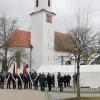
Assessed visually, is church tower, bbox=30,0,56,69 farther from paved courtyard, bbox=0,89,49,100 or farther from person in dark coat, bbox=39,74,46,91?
paved courtyard, bbox=0,89,49,100

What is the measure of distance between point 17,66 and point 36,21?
11.1 meters

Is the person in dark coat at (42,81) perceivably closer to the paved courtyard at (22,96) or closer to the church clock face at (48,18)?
the paved courtyard at (22,96)

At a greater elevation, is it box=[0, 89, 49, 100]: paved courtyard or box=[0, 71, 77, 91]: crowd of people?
box=[0, 71, 77, 91]: crowd of people

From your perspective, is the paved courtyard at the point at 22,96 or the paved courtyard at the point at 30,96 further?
the paved courtyard at the point at 30,96

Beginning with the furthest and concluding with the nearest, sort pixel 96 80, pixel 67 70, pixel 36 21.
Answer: pixel 36 21, pixel 67 70, pixel 96 80

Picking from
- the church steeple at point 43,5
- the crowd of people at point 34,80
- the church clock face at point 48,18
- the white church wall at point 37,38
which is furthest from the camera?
the church clock face at point 48,18

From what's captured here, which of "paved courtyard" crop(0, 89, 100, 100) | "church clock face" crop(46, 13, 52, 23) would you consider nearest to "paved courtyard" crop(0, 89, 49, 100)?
"paved courtyard" crop(0, 89, 100, 100)

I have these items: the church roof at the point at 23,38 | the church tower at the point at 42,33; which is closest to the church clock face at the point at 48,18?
the church tower at the point at 42,33

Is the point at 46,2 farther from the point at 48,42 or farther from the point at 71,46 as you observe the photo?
Result: the point at 71,46

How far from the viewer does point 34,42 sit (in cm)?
7150

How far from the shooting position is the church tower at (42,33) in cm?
6931

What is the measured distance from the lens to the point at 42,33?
2744 inches

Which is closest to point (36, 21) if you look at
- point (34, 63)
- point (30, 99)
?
point (34, 63)

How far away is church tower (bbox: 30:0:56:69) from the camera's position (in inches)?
2729
